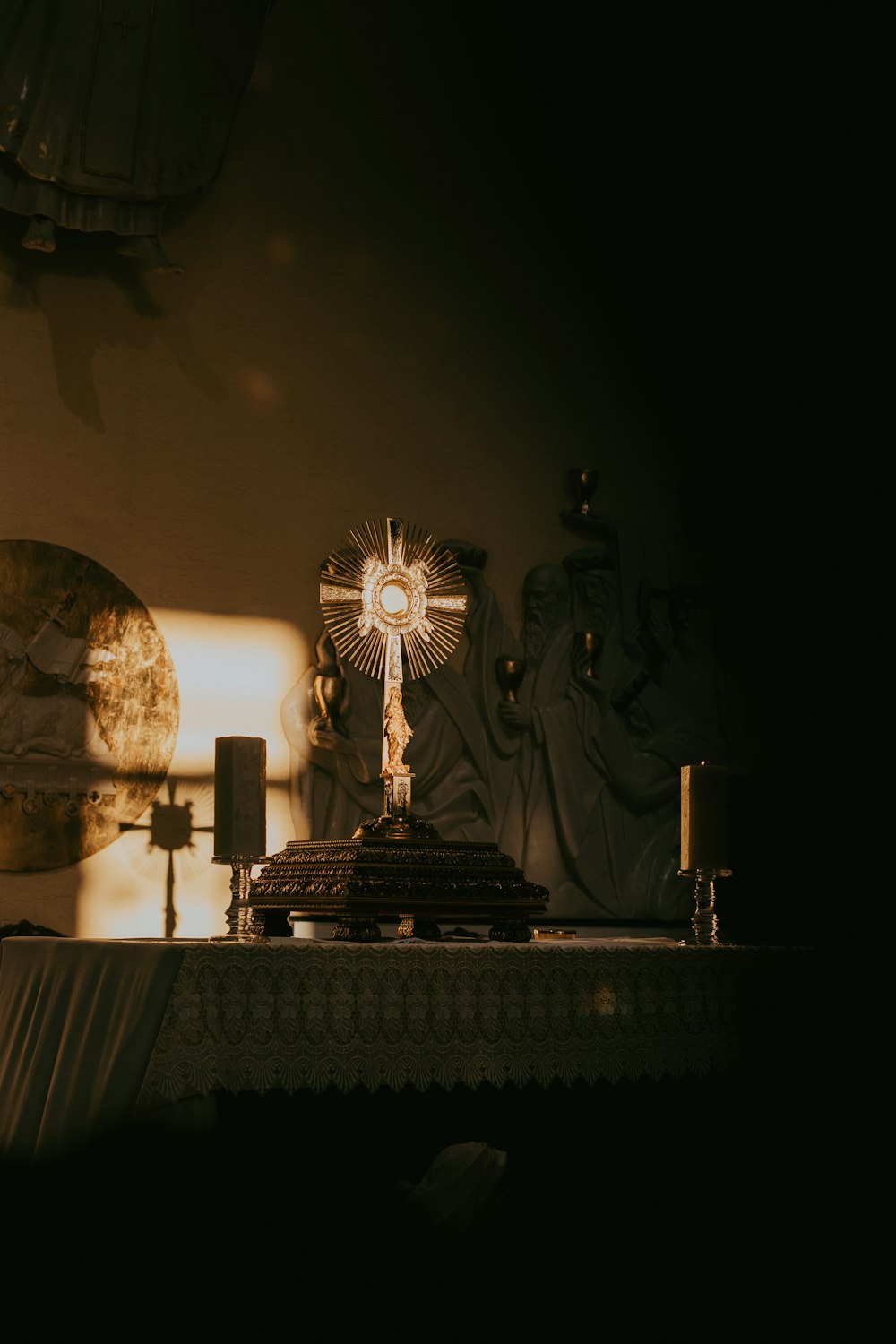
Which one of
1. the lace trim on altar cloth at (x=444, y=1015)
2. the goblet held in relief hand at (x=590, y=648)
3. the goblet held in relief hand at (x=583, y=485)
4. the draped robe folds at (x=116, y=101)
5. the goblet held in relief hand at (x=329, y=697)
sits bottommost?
the lace trim on altar cloth at (x=444, y=1015)

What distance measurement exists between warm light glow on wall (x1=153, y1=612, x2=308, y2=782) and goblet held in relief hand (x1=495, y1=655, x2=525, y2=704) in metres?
0.84

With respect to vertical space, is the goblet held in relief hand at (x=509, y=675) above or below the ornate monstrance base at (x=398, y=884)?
above

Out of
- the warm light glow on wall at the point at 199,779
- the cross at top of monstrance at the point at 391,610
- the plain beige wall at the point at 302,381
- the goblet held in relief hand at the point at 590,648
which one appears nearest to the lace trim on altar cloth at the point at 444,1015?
the cross at top of monstrance at the point at 391,610

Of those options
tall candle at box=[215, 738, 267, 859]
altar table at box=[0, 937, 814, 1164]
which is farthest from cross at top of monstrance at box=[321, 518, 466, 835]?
altar table at box=[0, 937, 814, 1164]

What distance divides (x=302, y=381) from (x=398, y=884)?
299 cm

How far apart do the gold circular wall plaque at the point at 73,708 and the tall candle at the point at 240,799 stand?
5.18 feet

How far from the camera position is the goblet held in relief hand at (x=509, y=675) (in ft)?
21.4

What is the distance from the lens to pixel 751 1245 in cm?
→ 399

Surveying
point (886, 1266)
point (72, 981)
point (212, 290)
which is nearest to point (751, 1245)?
point (886, 1266)

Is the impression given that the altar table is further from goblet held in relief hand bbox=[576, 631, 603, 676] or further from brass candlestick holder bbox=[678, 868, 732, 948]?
goblet held in relief hand bbox=[576, 631, 603, 676]

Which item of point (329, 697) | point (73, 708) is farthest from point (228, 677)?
point (73, 708)

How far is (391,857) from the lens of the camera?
4.11 metres

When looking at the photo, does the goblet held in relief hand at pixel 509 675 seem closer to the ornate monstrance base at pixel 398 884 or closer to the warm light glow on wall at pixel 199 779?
the warm light glow on wall at pixel 199 779

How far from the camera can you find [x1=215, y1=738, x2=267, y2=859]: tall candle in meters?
4.09
